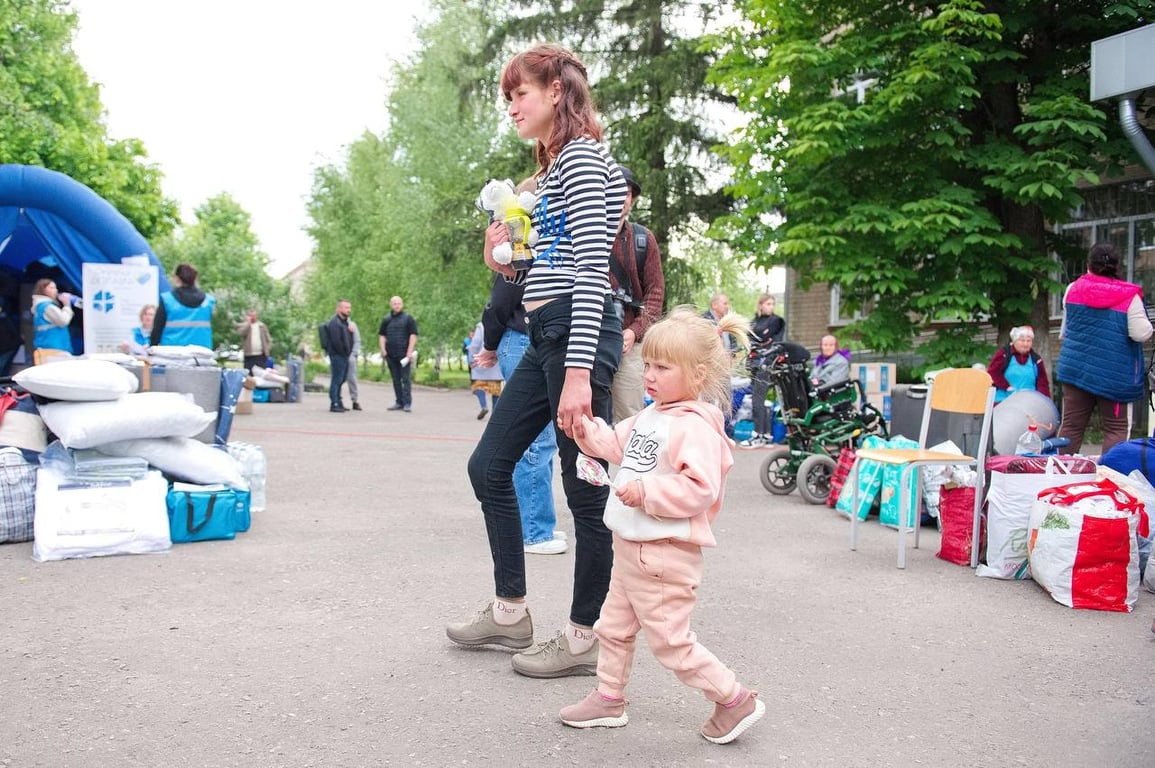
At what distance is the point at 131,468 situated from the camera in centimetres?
592

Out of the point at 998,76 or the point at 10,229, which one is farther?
the point at 10,229

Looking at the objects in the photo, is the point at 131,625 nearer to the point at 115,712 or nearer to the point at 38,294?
the point at 115,712

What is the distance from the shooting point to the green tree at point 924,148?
39.5ft

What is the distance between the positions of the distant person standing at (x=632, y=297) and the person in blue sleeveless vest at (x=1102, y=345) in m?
4.14

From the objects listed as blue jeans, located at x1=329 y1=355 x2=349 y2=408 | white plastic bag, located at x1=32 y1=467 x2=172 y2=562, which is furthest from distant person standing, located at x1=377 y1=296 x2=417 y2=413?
white plastic bag, located at x1=32 y1=467 x2=172 y2=562

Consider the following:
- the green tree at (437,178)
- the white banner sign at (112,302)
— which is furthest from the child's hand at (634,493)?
the green tree at (437,178)

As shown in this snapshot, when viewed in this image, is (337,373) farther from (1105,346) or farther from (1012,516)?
(1012,516)

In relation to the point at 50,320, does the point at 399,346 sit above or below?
below

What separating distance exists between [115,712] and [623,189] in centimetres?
243

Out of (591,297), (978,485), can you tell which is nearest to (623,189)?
(591,297)

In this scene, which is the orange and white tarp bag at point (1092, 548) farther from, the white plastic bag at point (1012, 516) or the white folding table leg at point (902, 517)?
the white folding table leg at point (902, 517)

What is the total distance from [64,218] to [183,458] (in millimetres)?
10267

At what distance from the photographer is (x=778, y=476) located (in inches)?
353

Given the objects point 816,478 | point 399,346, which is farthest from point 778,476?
point 399,346
